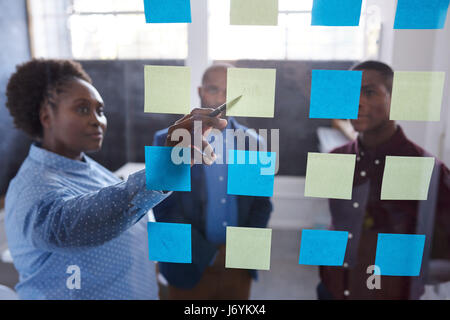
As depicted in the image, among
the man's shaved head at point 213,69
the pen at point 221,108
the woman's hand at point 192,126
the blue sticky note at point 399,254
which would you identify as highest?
the man's shaved head at point 213,69

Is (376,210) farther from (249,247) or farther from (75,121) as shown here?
(75,121)

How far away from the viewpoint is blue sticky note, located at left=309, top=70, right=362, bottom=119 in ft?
1.84

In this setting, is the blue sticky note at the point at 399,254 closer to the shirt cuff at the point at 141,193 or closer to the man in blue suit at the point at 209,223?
the man in blue suit at the point at 209,223

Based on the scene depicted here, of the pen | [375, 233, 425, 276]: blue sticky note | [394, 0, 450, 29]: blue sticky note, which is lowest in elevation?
[375, 233, 425, 276]: blue sticky note

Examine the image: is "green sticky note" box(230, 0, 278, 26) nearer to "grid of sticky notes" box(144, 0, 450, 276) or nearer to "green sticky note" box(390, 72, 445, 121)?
"grid of sticky notes" box(144, 0, 450, 276)

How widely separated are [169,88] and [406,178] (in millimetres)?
467

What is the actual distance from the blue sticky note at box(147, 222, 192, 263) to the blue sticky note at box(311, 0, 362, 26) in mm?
463

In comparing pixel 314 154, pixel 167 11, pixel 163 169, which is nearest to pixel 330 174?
pixel 314 154

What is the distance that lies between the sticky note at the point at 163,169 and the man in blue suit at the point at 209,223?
0.02m

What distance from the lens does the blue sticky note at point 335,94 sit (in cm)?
56

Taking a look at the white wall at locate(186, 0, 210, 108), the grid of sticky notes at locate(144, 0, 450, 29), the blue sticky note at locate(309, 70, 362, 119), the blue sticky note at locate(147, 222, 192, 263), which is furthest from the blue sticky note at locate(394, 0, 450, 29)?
the blue sticky note at locate(147, 222, 192, 263)

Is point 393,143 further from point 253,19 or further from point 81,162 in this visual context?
point 81,162

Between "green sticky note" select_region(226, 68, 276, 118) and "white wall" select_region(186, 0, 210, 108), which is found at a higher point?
"white wall" select_region(186, 0, 210, 108)

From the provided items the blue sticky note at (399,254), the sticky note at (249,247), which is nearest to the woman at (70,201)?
the sticky note at (249,247)
